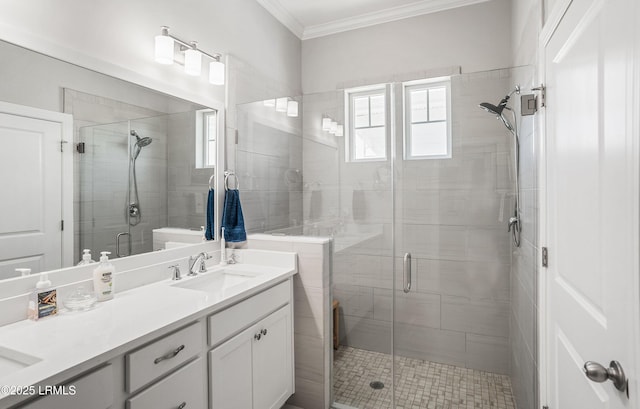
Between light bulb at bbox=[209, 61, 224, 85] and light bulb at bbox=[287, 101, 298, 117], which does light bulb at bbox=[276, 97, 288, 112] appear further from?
light bulb at bbox=[209, 61, 224, 85]

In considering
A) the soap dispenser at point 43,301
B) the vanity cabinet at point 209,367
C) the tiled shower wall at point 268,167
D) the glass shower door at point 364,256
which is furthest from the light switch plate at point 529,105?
the soap dispenser at point 43,301

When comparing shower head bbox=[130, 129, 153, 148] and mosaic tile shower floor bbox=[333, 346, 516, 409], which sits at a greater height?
shower head bbox=[130, 129, 153, 148]

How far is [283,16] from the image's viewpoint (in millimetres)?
2982

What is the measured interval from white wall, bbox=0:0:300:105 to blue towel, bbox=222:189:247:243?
642 millimetres

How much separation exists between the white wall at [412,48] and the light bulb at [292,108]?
822 millimetres

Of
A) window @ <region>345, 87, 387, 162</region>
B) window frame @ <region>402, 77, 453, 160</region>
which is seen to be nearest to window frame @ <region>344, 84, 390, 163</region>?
window @ <region>345, 87, 387, 162</region>

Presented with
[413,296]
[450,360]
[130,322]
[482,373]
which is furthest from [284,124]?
[482,373]

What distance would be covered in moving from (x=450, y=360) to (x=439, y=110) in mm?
1740

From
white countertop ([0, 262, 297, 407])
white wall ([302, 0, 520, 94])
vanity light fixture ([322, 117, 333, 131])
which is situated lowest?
white countertop ([0, 262, 297, 407])

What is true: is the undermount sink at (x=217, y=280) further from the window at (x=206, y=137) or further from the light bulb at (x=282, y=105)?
the light bulb at (x=282, y=105)

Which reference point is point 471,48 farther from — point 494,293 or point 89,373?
point 89,373

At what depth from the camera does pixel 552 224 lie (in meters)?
1.43

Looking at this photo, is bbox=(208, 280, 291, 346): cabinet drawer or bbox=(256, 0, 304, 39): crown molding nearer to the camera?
bbox=(208, 280, 291, 346): cabinet drawer

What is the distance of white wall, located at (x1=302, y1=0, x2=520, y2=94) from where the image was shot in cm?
264
